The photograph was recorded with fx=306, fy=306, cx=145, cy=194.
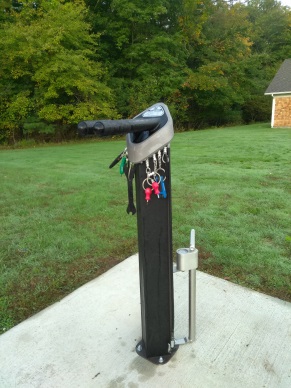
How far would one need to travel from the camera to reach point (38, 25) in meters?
11.9

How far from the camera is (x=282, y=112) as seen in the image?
1611 cm

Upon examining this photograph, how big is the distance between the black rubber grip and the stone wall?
17061mm

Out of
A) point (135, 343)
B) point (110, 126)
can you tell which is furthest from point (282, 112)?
point (110, 126)

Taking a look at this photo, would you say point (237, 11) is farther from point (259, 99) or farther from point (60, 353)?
point (60, 353)

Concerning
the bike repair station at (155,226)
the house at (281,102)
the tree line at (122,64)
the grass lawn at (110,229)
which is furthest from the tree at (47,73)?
the bike repair station at (155,226)

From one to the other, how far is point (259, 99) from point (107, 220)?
935 inches

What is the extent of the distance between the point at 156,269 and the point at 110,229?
1686 mm

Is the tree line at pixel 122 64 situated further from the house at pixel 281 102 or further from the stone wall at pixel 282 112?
the stone wall at pixel 282 112

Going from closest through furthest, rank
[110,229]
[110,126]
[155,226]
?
1. [110,126]
2. [155,226]
3. [110,229]

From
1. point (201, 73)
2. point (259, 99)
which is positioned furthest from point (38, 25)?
point (259, 99)

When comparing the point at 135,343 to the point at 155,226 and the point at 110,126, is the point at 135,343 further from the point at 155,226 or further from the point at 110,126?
the point at 110,126

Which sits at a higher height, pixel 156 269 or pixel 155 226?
pixel 155 226

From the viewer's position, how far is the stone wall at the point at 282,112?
1597 cm

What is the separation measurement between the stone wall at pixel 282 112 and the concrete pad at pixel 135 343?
53.4 feet
